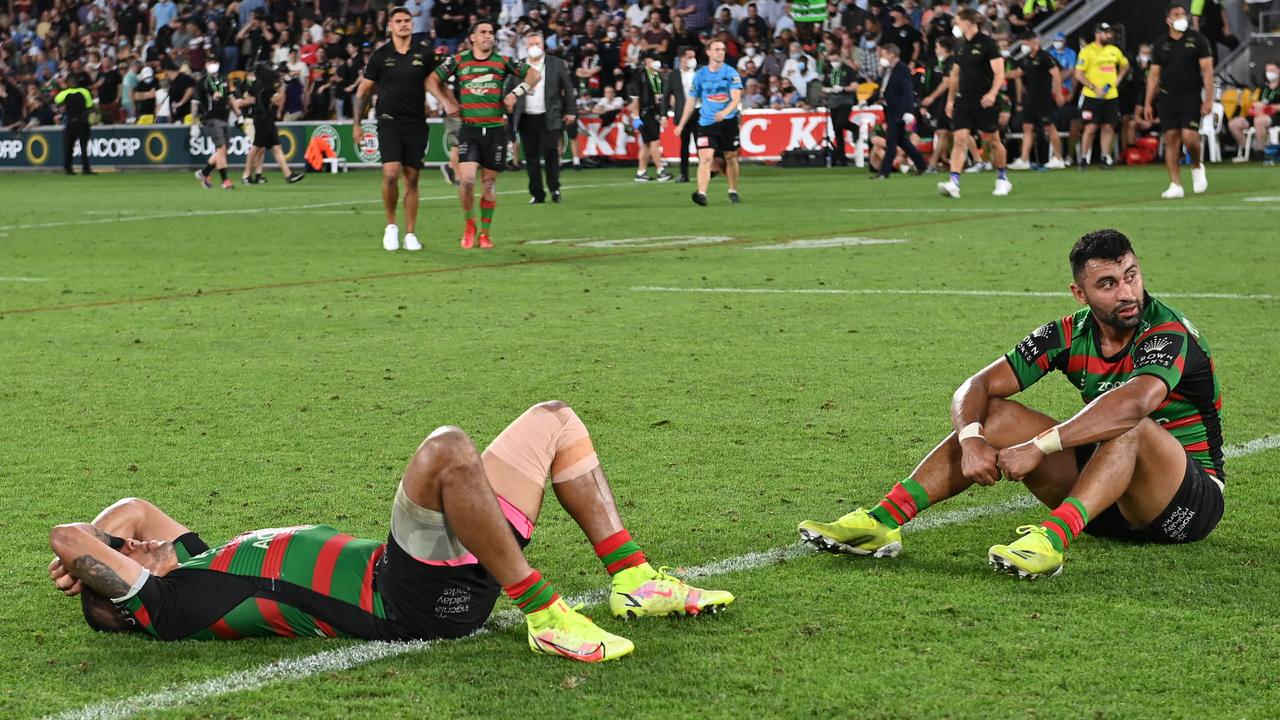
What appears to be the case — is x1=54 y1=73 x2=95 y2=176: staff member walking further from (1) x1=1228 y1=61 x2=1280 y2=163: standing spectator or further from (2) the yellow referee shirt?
(1) x1=1228 y1=61 x2=1280 y2=163: standing spectator

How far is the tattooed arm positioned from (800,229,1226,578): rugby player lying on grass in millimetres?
2092

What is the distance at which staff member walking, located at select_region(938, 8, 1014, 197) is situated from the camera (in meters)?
22.6

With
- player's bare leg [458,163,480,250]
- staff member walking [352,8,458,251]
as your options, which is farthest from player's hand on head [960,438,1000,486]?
player's bare leg [458,163,480,250]

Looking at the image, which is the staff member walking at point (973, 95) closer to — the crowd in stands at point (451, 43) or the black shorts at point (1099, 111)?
the crowd in stands at point (451, 43)

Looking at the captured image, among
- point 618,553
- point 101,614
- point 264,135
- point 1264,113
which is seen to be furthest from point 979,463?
point 264,135

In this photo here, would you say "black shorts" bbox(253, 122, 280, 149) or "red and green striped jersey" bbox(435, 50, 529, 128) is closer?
"red and green striped jersey" bbox(435, 50, 529, 128)

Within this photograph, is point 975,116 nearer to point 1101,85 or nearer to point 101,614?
point 1101,85

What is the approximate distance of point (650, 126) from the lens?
30.1 metres

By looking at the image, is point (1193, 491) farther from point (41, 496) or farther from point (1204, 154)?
point (1204, 154)

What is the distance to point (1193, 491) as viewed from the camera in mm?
5336

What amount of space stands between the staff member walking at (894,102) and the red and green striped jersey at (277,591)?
79.5 feet

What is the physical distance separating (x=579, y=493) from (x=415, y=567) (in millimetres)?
573

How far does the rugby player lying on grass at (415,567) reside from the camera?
4.37 metres

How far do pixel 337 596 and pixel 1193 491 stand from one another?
265cm
